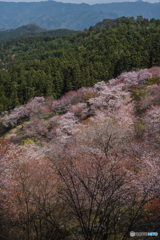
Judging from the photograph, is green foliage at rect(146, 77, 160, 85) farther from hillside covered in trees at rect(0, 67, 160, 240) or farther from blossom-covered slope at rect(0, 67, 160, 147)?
hillside covered in trees at rect(0, 67, 160, 240)

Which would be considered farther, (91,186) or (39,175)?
(39,175)

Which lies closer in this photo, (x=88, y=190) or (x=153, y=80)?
(x=88, y=190)

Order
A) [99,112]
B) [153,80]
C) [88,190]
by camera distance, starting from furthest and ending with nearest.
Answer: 1. [153,80]
2. [99,112]
3. [88,190]

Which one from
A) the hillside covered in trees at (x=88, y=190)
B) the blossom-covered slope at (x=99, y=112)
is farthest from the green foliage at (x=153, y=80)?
the hillside covered in trees at (x=88, y=190)

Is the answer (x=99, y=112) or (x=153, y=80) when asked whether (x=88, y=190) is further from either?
(x=153, y=80)

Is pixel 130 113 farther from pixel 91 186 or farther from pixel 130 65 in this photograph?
pixel 130 65

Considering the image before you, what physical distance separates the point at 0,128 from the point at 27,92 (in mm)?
12034

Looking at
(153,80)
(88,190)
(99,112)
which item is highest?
(153,80)

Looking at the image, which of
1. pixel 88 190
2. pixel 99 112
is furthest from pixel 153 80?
pixel 88 190

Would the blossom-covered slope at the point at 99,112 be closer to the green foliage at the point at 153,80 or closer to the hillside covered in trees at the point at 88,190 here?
the green foliage at the point at 153,80

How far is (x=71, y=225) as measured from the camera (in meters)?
9.45

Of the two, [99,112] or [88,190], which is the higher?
[88,190]

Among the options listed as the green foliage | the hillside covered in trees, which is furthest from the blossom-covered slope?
the hillside covered in trees

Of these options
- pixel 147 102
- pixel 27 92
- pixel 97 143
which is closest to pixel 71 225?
pixel 97 143
